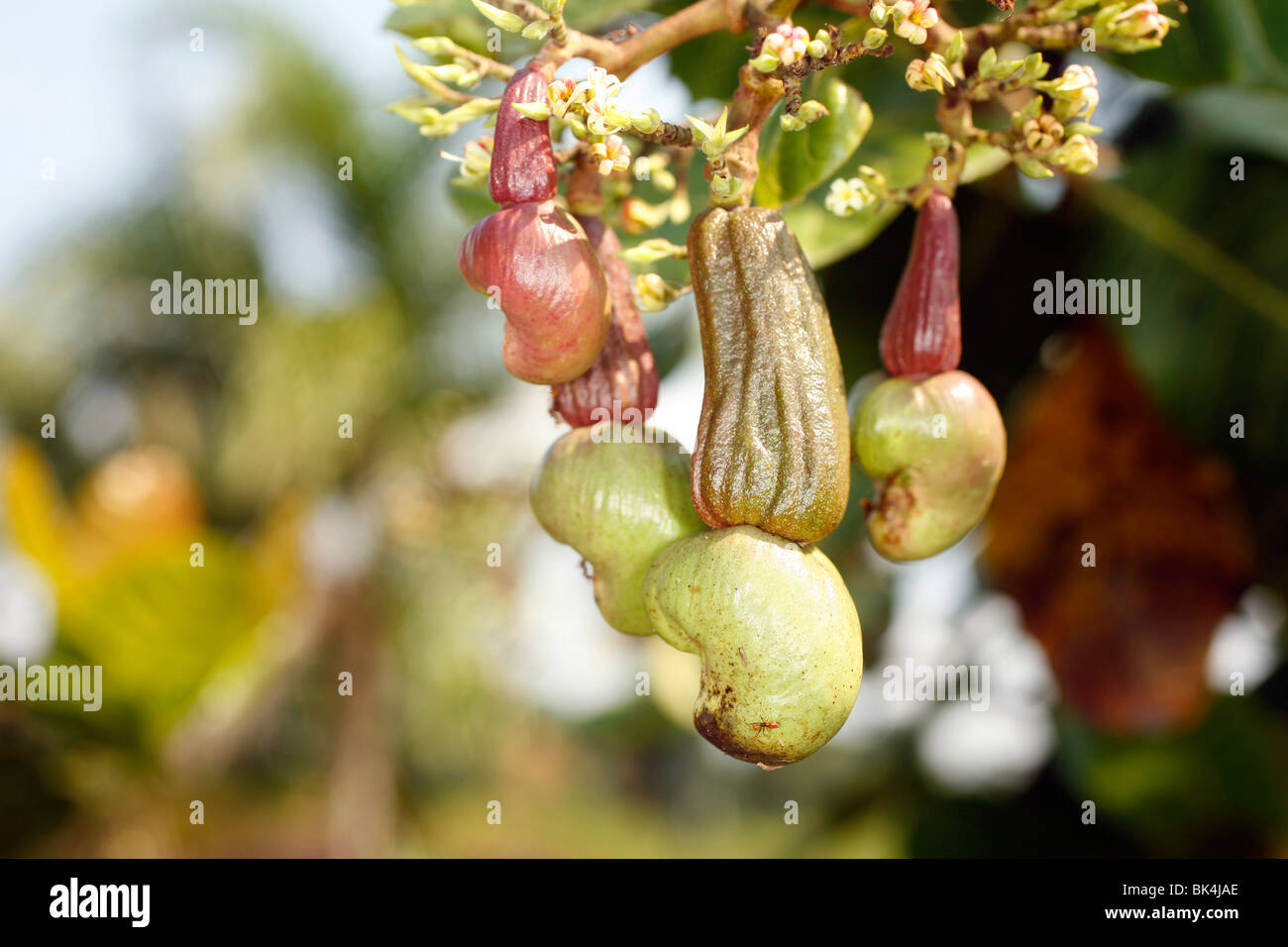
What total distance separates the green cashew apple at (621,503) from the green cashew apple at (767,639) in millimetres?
65

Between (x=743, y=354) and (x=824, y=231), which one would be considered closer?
(x=743, y=354)

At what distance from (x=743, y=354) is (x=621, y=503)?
126 mm

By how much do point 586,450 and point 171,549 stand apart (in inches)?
137

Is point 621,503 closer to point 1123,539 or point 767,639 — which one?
point 767,639

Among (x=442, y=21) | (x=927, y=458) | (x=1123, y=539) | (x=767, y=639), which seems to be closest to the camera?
(x=767, y=639)

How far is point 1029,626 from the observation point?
1703 millimetres

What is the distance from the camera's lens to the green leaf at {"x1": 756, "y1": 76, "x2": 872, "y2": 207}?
80cm

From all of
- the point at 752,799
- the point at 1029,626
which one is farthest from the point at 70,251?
the point at 752,799

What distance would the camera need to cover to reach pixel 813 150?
0.80 meters

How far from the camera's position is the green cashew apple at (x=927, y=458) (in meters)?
0.68

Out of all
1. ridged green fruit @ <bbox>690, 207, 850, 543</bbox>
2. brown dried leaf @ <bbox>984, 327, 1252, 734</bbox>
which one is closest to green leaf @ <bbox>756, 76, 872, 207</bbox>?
ridged green fruit @ <bbox>690, 207, 850, 543</bbox>

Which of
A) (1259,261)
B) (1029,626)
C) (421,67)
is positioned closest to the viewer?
(421,67)

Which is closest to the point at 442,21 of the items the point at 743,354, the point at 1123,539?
the point at 743,354

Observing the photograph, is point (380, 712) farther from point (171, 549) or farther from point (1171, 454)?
point (1171, 454)
